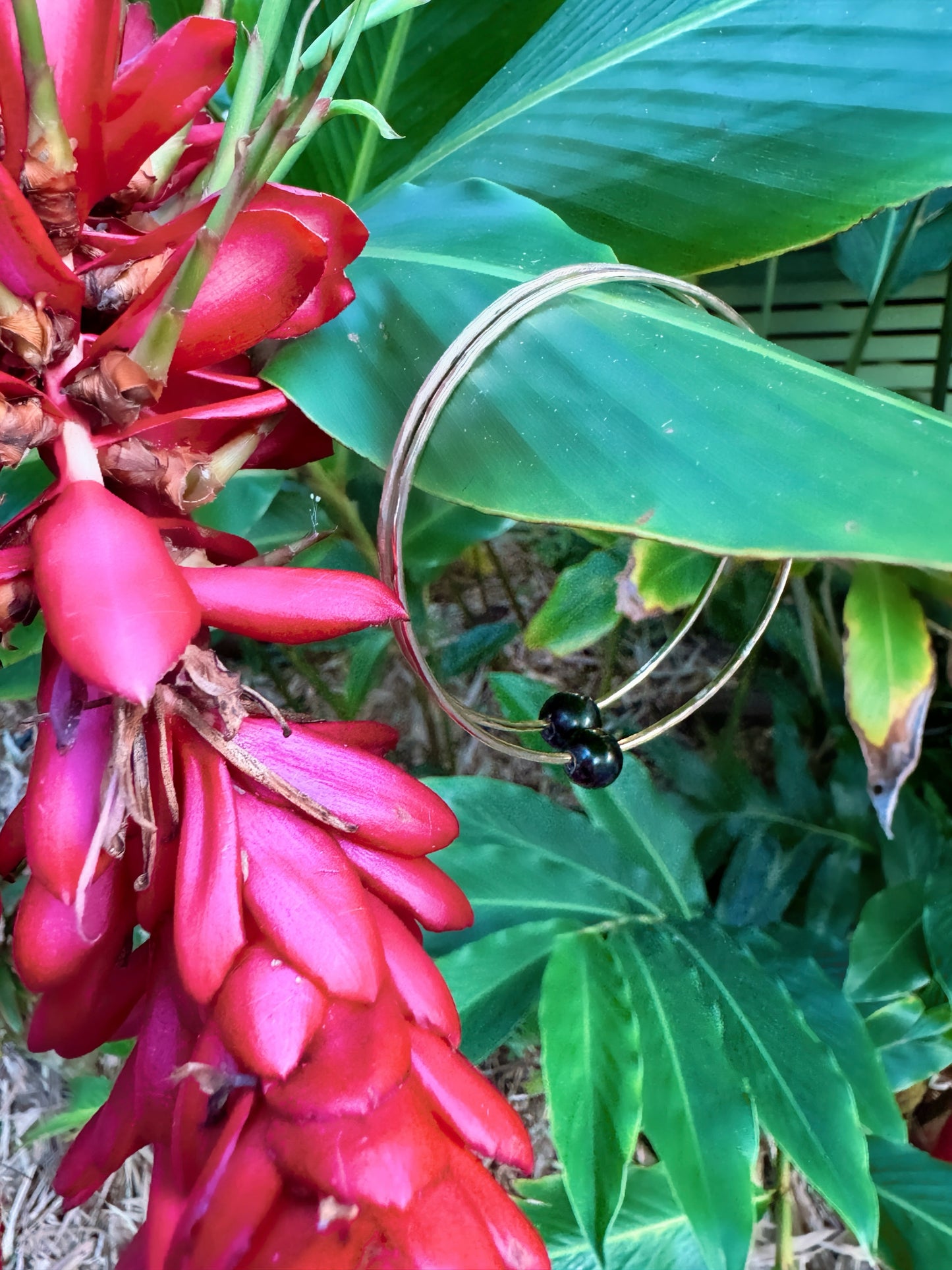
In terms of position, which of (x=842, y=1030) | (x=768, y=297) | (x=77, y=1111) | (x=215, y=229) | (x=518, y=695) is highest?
(x=215, y=229)

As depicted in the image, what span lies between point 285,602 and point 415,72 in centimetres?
35

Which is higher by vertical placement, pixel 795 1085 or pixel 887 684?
pixel 887 684

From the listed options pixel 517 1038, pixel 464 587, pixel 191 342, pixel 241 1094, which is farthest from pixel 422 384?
pixel 464 587

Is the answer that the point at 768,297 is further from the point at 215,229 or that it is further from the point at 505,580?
the point at 215,229

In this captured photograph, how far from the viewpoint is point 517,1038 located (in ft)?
2.13

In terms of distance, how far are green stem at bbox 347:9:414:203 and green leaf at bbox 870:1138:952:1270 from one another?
0.64 meters

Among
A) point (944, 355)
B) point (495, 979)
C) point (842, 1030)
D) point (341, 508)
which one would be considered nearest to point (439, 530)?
point (341, 508)

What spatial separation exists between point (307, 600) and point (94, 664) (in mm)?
60

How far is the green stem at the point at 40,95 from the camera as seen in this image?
0.17m

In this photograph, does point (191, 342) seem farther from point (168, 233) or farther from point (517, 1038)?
point (517, 1038)

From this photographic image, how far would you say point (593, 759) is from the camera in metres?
0.37

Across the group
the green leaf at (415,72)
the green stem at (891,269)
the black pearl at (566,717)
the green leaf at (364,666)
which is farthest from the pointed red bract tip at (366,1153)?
the green stem at (891,269)

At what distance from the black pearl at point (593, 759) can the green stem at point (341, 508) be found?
7.9 inches

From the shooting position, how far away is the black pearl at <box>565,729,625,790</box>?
0.37 metres
